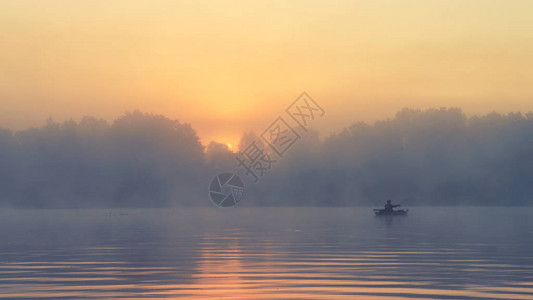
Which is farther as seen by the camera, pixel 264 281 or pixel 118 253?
pixel 118 253

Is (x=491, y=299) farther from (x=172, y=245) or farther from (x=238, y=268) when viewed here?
(x=172, y=245)

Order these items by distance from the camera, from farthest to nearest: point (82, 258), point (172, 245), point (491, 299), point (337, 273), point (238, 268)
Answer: point (172, 245)
point (82, 258)
point (238, 268)
point (337, 273)
point (491, 299)

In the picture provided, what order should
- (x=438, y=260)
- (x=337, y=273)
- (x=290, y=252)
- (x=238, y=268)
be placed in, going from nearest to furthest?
(x=337, y=273)
(x=238, y=268)
(x=438, y=260)
(x=290, y=252)

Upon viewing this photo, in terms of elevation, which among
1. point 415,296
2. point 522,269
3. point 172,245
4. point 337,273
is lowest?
point 415,296

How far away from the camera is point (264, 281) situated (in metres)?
39.7

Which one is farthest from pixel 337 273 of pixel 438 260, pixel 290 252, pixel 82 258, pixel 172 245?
pixel 172 245

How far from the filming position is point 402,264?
161 feet

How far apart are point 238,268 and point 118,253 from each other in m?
17.3

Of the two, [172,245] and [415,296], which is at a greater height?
[172,245]

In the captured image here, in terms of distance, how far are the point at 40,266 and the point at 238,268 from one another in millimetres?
12786

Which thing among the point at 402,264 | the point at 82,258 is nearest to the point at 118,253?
the point at 82,258

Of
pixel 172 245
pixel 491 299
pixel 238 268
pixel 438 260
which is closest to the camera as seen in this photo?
pixel 491 299

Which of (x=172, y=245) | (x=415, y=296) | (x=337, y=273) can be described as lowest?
(x=415, y=296)

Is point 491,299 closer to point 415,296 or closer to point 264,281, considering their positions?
point 415,296
